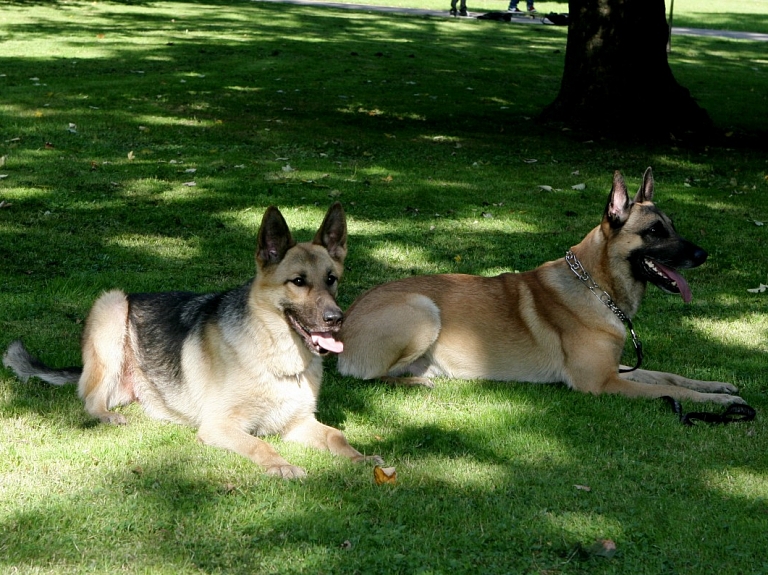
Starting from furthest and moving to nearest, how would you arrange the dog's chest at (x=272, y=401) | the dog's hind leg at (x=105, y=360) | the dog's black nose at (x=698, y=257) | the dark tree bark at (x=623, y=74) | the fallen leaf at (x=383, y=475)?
the dark tree bark at (x=623, y=74), the dog's black nose at (x=698, y=257), the dog's hind leg at (x=105, y=360), the dog's chest at (x=272, y=401), the fallen leaf at (x=383, y=475)

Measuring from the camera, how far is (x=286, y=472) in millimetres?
5242

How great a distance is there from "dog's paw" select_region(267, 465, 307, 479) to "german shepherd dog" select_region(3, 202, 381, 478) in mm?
11

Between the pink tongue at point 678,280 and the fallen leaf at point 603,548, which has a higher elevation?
the pink tongue at point 678,280

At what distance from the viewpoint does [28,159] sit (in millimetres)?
12555

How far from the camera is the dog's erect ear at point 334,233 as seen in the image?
19.0ft

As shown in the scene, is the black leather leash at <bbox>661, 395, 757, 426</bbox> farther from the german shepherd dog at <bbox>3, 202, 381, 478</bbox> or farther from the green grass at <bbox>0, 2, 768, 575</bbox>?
the german shepherd dog at <bbox>3, 202, 381, 478</bbox>

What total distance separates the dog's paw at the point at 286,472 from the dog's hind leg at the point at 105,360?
1.29 meters

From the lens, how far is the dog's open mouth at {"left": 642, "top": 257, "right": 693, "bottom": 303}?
22.9 feet

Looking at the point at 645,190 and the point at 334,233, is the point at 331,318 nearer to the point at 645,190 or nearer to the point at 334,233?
the point at 334,233

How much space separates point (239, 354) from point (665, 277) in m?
3.28

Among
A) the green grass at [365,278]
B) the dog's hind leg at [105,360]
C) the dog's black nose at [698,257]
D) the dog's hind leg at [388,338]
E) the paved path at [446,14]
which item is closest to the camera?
the green grass at [365,278]

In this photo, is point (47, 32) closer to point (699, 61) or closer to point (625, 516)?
point (699, 61)

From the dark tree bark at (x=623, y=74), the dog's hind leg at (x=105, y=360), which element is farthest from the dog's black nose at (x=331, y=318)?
the dark tree bark at (x=623, y=74)

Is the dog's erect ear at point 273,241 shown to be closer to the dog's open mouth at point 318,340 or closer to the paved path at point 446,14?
the dog's open mouth at point 318,340
